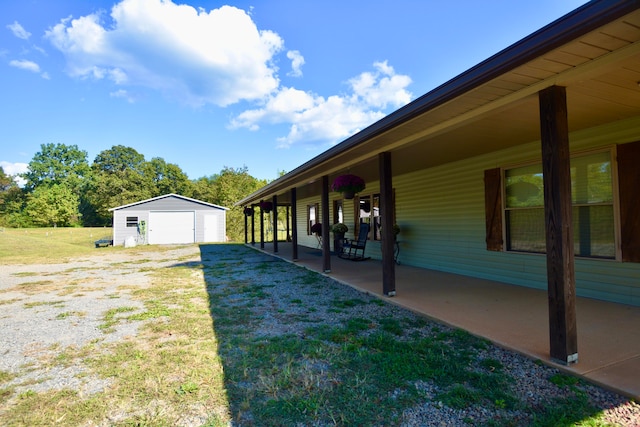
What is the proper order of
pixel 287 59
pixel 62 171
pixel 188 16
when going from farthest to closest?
pixel 62 171, pixel 287 59, pixel 188 16

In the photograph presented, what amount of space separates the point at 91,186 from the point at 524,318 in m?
47.3

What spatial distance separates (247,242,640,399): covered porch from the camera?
2.21 meters

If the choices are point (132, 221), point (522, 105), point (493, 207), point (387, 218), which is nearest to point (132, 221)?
point (132, 221)

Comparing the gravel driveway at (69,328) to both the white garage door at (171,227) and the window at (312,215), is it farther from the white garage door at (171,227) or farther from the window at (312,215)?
the white garage door at (171,227)

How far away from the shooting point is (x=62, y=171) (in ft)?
147

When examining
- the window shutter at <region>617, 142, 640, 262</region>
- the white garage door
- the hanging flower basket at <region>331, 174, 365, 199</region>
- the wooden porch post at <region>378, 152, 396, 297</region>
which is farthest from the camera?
the white garage door

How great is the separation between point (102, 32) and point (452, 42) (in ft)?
30.7

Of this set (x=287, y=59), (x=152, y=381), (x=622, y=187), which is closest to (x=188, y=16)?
(x=287, y=59)

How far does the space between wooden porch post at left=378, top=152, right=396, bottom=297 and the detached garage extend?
53.6ft

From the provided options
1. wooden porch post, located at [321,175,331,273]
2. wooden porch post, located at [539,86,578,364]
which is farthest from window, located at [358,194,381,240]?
wooden porch post, located at [539,86,578,364]

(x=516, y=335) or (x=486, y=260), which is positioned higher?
(x=486, y=260)

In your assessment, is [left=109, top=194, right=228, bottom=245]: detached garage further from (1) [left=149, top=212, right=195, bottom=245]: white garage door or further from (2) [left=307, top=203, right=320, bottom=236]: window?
(2) [left=307, top=203, right=320, bottom=236]: window

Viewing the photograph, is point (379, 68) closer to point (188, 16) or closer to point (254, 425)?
point (188, 16)

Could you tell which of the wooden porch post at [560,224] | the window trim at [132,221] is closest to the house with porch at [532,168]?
the wooden porch post at [560,224]
